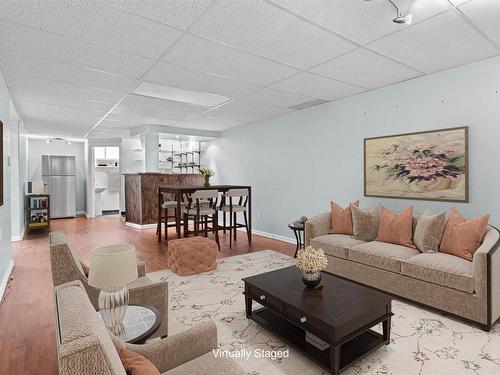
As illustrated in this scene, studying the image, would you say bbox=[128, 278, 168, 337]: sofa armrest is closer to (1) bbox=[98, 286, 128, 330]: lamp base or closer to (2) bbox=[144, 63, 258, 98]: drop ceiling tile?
(1) bbox=[98, 286, 128, 330]: lamp base

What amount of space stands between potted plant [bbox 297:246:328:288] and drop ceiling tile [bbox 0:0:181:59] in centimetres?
225

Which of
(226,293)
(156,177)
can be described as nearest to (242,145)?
(156,177)

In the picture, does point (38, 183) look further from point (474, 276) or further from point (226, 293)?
point (474, 276)

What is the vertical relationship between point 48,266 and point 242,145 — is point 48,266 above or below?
below

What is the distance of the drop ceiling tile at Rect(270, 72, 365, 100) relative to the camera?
3799 mm

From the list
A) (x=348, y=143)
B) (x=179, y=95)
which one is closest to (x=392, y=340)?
(x=348, y=143)

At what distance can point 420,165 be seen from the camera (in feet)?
12.3

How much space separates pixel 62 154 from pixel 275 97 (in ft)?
Result: 28.6

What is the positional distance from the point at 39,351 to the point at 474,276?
365 centimetres

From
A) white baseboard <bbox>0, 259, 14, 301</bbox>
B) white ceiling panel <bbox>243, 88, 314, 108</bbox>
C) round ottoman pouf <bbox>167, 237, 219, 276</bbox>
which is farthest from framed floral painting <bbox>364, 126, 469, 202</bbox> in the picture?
white baseboard <bbox>0, 259, 14, 301</bbox>

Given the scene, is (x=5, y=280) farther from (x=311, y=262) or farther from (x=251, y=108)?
(x=251, y=108)

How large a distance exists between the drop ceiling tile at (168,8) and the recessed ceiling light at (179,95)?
5.85ft

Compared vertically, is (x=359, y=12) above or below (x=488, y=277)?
above

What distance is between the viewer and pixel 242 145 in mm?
7180
